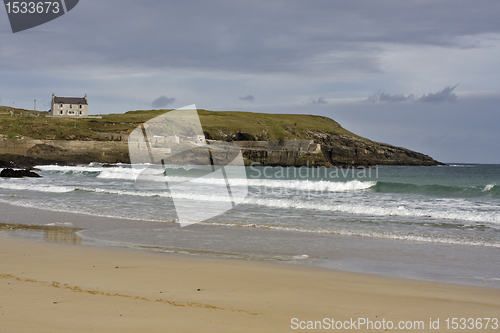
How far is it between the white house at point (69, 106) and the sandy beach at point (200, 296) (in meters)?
86.7

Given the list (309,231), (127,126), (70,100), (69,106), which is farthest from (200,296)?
(70,100)

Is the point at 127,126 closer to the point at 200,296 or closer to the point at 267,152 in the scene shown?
the point at 267,152

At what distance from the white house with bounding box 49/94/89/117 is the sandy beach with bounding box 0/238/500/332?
8666 centimetres

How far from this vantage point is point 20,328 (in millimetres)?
3355

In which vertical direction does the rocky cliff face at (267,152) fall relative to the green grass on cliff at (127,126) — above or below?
below

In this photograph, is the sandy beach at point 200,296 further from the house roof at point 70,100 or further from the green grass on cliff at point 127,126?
the house roof at point 70,100

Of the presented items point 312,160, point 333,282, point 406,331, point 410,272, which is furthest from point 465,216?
point 312,160

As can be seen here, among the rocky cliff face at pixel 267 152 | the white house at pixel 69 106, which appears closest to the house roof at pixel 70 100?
the white house at pixel 69 106

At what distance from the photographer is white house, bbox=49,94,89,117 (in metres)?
84.0

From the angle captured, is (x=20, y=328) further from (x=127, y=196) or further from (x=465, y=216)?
(x=127, y=196)

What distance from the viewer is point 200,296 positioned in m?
4.58

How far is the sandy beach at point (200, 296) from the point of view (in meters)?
3.67

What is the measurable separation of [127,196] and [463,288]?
15.3 m

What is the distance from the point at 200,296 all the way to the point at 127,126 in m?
72.5
